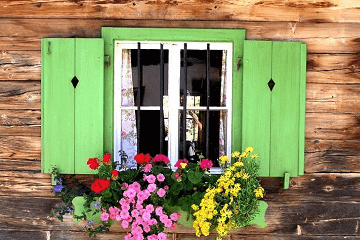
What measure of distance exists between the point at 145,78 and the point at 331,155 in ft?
5.65

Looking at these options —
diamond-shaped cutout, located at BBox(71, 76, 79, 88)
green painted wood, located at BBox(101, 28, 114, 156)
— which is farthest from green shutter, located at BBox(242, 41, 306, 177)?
diamond-shaped cutout, located at BBox(71, 76, 79, 88)

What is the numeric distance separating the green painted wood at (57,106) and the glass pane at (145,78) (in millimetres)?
463

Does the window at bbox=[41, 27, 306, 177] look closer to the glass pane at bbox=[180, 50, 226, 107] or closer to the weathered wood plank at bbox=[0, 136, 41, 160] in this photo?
the glass pane at bbox=[180, 50, 226, 107]

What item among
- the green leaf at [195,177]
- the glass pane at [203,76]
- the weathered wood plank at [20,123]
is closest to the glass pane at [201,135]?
the glass pane at [203,76]

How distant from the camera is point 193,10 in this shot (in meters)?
3.69

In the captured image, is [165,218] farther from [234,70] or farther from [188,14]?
[188,14]

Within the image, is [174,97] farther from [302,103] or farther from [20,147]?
[20,147]

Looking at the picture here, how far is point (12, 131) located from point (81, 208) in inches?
35.0

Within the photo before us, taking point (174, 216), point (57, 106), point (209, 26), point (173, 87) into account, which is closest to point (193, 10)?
point (209, 26)

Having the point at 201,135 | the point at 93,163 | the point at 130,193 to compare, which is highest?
the point at 201,135

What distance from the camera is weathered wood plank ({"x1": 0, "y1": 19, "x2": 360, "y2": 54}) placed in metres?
3.68

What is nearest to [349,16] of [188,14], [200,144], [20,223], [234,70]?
[234,70]

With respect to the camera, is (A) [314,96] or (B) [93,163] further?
(A) [314,96]

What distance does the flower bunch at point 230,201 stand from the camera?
3.34 metres
